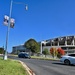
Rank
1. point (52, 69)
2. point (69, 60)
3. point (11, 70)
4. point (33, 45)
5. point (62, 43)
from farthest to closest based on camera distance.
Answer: point (62, 43)
point (33, 45)
point (69, 60)
point (52, 69)
point (11, 70)

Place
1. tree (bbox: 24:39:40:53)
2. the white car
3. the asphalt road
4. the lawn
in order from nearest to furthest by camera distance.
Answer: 1. the lawn
2. the asphalt road
3. the white car
4. tree (bbox: 24:39:40:53)

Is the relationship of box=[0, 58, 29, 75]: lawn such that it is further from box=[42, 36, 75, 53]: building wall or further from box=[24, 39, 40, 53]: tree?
box=[42, 36, 75, 53]: building wall

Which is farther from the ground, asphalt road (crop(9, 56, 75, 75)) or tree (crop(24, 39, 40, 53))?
tree (crop(24, 39, 40, 53))

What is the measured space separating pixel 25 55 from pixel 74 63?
105ft

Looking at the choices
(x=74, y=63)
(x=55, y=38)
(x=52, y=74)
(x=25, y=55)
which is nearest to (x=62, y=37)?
(x=55, y=38)

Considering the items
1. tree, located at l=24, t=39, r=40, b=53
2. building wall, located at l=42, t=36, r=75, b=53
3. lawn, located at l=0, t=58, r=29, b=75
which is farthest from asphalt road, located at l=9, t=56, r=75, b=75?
building wall, located at l=42, t=36, r=75, b=53

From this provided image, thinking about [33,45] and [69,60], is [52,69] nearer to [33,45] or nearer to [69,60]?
[69,60]

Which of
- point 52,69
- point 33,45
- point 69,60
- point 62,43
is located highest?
point 62,43

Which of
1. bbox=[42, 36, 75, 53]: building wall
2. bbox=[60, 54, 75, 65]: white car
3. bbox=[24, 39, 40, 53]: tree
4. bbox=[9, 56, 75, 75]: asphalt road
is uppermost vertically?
bbox=[42, 36, 75, 53]: building wall

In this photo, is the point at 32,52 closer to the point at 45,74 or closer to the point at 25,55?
the point at 25,55

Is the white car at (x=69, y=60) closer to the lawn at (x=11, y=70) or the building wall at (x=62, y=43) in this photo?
the lawn at (x=11, y=70)

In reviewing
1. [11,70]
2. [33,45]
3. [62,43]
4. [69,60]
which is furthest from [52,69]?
[62,43]

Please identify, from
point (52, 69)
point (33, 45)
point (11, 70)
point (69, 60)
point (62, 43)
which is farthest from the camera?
point (62, 43)

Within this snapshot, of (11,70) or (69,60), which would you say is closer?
(11,70)
